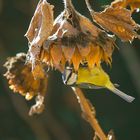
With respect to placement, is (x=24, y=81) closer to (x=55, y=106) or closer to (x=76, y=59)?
(x=76, y=59)

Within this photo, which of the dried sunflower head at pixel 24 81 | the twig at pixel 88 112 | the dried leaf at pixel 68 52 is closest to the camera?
the dried leaf at pixel 68 52

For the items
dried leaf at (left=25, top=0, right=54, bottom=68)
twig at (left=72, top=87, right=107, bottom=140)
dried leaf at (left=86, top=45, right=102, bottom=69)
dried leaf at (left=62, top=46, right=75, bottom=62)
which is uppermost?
dried leaf at (left=25, top=0, right=54, bottom=68)

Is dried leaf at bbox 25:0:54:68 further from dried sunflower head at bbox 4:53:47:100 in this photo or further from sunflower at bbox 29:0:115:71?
dried sunflower head at bbox 4:53:47:100

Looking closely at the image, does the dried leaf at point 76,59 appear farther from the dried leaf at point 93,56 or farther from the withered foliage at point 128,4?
the withered foliage at point 128,4

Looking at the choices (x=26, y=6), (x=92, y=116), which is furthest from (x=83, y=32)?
(x=26, y=6)

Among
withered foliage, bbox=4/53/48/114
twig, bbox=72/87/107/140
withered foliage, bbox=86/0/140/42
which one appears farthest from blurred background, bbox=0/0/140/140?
withered foliage, bbox=86/0/140/42

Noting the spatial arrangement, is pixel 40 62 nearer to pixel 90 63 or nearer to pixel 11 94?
pixel 90 63

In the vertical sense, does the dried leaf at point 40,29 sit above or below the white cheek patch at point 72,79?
above

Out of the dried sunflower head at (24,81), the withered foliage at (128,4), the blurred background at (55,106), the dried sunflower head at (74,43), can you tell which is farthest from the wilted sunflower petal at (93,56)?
the blurred background at (55,106)
